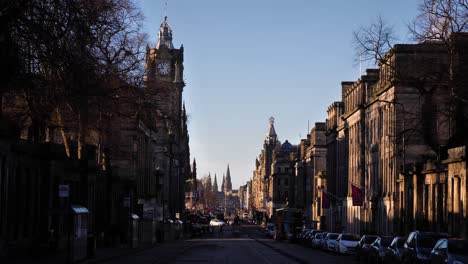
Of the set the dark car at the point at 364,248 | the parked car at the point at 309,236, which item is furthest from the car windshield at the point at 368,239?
the parked car at the point at 309,236

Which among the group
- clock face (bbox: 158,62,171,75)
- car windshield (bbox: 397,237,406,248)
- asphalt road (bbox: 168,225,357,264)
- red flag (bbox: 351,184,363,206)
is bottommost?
asphalt road (bbox: 168,225,357,264)

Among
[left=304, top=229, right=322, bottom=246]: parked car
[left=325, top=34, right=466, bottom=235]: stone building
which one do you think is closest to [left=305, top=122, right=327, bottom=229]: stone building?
[left=325, top=34, right=466, bottom=235]: stone building

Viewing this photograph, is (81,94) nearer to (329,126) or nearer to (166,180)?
(329,126)

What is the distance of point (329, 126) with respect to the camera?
128 metres

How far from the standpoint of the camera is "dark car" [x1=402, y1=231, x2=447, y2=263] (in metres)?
32.9

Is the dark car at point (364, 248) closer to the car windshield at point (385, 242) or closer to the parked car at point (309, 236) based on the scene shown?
the car windshield at point (385, 242)

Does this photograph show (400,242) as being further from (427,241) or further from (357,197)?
(357,197)

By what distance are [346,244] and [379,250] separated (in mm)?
17832

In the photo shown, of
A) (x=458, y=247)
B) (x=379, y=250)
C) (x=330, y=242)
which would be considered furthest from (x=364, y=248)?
(x=458, y=247)

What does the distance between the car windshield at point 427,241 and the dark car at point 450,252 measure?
4.76 meters

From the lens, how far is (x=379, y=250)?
42.1 meters

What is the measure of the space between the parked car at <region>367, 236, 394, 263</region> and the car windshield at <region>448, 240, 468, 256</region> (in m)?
12.6

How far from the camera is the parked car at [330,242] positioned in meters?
63.3

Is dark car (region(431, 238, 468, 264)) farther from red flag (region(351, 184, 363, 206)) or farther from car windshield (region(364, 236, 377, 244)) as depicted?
red flag (region(351, 184, 363, 206))
